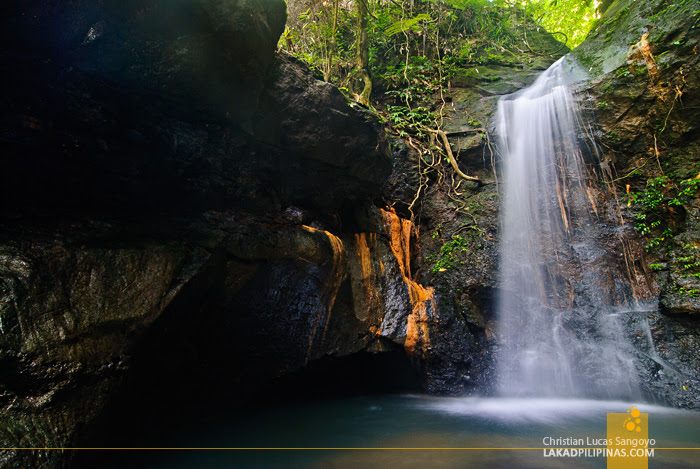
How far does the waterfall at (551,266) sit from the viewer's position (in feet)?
16.4

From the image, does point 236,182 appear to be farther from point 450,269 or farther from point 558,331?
point 558,331

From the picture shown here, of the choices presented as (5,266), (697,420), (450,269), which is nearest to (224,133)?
(5,266)

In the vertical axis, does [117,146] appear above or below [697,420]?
above

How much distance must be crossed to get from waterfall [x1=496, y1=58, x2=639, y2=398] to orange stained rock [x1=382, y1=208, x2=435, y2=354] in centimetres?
129

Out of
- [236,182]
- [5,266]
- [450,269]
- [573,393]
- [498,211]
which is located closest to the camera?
[5,266]

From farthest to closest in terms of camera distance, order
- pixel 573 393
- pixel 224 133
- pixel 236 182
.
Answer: pixel 573 393 < pixel 236 182 < pixel 224 133

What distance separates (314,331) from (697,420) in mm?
4786

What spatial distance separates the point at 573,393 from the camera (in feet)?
16.0

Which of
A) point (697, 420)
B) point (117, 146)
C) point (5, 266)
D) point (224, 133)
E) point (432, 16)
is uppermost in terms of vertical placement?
point (432, 16)

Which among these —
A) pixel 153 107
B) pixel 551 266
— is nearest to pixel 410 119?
pixel 551 266

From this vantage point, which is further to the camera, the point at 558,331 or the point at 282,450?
the point at 558,331

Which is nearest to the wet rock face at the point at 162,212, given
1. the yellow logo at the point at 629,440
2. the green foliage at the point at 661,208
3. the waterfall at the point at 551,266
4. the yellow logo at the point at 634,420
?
the waterfall at the point at 551,266

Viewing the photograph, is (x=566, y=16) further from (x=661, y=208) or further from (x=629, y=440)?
(x=629, y=440)

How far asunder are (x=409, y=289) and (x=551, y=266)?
9.25 feet
